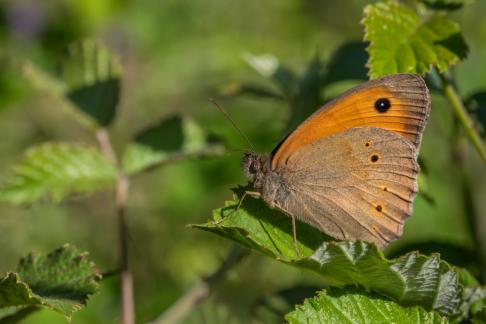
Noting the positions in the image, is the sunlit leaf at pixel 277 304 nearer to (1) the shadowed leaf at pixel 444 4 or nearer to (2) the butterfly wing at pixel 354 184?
(2) the butterfly wing at pixel 354 184

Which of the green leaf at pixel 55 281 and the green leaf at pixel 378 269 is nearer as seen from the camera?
the green leaf at pixel 378 269

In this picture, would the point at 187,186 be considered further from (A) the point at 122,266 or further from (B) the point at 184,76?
(A) the point at 122,266

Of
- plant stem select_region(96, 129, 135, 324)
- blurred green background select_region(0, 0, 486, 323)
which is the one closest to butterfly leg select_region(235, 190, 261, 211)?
plant stem select_region(96, 129, 135, 324)

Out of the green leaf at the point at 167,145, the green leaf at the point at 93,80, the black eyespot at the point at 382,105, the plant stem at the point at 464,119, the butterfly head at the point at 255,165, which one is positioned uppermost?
the green leaf at the point at 93,80

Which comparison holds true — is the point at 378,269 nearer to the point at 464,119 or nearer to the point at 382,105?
the point at 464,119

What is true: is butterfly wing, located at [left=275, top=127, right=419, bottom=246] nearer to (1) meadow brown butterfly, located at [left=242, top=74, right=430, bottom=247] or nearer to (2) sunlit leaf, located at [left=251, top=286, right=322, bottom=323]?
(1) meadow brown butterfly, located at [left=242, top=74, right=430, bottom=247]

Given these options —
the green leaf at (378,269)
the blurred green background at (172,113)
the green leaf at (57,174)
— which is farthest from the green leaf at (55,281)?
the blurred green background at (172,113)

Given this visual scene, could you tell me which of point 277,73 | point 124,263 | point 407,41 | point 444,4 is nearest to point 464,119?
point 407,41
